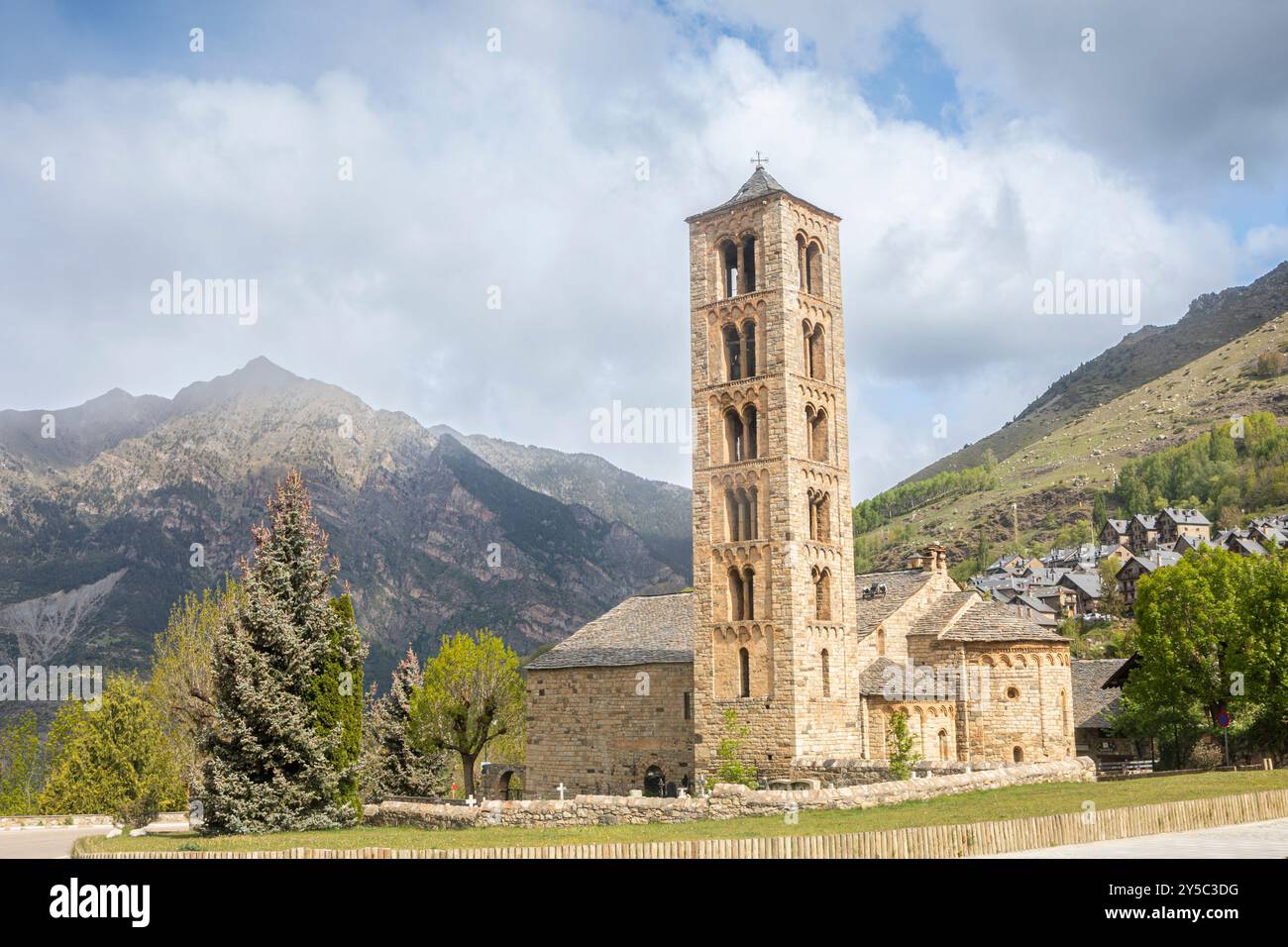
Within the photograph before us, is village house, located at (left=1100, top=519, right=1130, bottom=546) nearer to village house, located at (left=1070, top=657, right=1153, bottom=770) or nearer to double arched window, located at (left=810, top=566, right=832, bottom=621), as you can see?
village house, located at (left=1070, top=657, right=1153, bottom=770)

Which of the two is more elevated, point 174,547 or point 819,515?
point 174,547

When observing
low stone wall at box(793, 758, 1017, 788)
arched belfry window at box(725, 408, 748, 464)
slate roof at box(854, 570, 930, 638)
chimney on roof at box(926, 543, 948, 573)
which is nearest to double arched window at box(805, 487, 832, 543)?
arched belfry window at box(725, 408, 748, 464)

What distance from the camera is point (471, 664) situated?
5309 cm

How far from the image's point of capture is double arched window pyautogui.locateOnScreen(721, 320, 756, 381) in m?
47.8

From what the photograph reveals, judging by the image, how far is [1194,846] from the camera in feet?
70.4

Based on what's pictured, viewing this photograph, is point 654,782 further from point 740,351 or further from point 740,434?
point 740,351

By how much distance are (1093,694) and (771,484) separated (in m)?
32.9

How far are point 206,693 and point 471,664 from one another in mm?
13373

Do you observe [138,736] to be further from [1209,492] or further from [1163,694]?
[1209,492]

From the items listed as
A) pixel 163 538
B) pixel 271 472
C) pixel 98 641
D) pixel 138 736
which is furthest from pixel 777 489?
pixel 271 472

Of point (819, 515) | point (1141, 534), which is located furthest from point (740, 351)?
point (1141, 534)

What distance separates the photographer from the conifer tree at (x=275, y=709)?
3117cm

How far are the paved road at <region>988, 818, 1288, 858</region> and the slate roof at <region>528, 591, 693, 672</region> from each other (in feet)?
90.0

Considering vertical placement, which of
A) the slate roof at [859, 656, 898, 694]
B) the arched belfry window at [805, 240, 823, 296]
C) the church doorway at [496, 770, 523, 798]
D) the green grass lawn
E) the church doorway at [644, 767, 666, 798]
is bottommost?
the church doorway at [496, 770, 523, 798]
